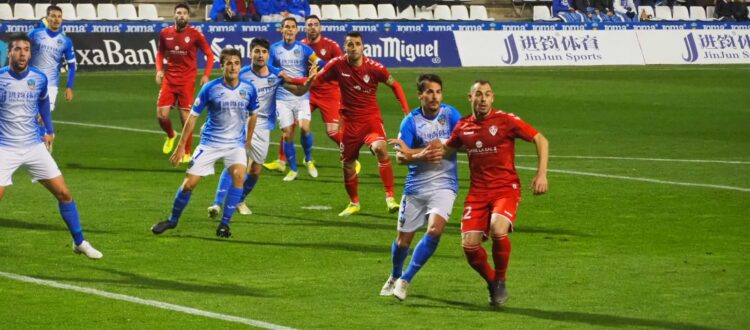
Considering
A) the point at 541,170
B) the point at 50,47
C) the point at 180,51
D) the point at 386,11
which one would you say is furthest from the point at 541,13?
the point at 541,170

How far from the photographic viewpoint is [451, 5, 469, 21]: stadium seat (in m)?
48.1

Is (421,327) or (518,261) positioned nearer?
(421,327)

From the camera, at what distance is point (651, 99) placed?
34.9m

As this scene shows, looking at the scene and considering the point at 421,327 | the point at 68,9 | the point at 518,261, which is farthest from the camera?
the point at 68,9

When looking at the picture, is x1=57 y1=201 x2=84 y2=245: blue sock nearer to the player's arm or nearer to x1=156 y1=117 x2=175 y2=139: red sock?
the player's arm

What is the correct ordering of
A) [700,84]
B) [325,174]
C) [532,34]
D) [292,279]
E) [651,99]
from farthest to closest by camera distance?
[532,34] → [700,84] → [651,99] → [325,174] → [292,279]

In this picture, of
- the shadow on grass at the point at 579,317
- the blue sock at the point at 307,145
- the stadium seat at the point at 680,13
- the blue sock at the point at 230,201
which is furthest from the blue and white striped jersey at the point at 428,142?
the stadium seat at the point at 680,13

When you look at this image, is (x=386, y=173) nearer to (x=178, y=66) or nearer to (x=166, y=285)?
(x=166, y=285)

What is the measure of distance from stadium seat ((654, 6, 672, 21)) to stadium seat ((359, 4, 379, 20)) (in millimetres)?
11189

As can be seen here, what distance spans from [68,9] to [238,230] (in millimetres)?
27870

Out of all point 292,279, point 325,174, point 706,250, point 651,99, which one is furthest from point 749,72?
point 292,279

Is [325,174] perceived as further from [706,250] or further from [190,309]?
[190,309]

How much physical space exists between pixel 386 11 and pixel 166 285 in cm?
3492

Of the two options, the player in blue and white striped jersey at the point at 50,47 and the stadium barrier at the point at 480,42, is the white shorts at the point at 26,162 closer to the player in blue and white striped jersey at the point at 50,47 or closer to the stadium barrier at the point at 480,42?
the player in blue and white striped jersey at the point at 50,47
